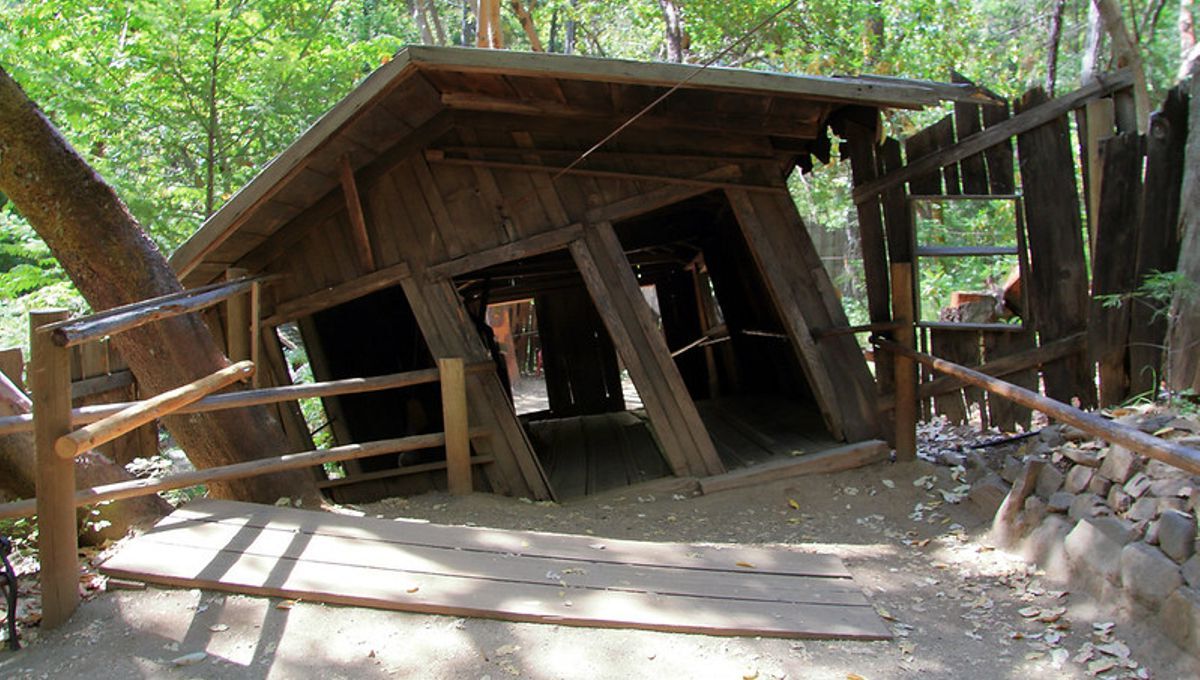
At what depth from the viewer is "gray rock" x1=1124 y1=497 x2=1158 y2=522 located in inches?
140

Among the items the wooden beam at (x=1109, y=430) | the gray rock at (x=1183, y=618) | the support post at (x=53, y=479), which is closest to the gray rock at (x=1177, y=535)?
the gray rock at (x=1183, y=618)

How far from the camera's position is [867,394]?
671cm

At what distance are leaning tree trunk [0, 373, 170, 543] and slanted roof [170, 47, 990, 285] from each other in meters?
2.25

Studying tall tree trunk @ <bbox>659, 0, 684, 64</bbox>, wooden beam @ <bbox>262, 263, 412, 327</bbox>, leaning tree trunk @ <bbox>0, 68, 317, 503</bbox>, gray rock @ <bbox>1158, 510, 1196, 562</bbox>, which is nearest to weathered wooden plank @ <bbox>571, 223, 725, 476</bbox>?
wooden beam @ <bbox>262, 263, 412, 327</bbox>

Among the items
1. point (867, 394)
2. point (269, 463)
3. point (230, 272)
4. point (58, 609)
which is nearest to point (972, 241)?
point (867, 394)

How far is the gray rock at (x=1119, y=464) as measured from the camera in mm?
3857

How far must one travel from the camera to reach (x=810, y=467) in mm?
6441

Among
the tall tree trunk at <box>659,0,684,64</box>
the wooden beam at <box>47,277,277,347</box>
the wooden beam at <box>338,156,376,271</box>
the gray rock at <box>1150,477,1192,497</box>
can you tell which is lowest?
the gray rock at <box>1150,477,1192,497</box>

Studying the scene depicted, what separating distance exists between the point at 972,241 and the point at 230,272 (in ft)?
45.1

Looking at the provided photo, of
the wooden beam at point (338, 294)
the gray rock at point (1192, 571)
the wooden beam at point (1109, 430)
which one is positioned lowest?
the gray rock at point (1192, 571)

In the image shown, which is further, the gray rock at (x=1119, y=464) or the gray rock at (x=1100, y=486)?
the gray rock at (x=1100, y=486)

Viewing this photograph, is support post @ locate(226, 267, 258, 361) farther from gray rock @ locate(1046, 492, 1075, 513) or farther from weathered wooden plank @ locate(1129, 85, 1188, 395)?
weathered wooden plank @ locate(1129, 85, 1188, 395)

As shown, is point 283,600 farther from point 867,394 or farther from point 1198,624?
point 867,394

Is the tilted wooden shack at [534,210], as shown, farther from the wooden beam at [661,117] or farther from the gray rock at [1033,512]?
the gray rock at [1033,512]
